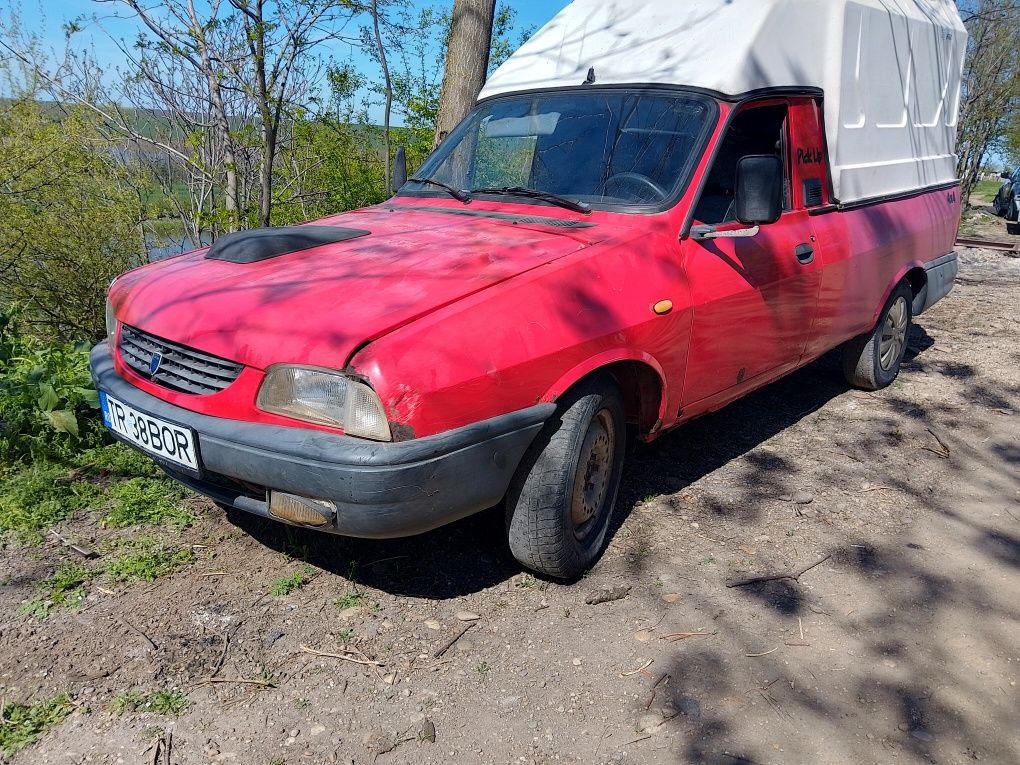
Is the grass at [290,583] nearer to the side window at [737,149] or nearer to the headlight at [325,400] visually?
the headlight at [325,400]

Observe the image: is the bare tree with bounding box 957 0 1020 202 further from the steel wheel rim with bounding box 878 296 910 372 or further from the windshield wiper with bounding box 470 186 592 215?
the windshield wiper with bounding box 470 186 592 215

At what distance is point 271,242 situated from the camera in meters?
3.29

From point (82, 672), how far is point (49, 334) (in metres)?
5.10

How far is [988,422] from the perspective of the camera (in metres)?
5.06

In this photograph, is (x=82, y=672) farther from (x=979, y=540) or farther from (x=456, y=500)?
(x=979, y=540)

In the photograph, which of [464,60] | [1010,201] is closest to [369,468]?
[464,60]

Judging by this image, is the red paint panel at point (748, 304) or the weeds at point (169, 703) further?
the red paint panel at point (748, 304)

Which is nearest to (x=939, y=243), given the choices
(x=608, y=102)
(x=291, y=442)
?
(x=608, y=102)

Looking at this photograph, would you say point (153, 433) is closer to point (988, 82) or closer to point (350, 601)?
point (350, 601)

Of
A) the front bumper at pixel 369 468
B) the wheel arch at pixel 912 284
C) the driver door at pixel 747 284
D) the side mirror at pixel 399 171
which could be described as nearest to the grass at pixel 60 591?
the front bumper at pixel 369 468

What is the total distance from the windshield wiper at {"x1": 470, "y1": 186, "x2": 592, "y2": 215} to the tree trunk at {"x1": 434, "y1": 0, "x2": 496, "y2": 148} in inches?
126

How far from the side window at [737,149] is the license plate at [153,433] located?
2366 millimetres

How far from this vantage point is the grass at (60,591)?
2.88m

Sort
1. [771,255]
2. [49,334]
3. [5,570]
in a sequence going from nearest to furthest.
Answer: [5,570], [771,255], [49,334]
